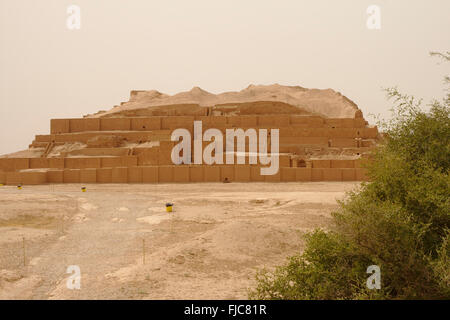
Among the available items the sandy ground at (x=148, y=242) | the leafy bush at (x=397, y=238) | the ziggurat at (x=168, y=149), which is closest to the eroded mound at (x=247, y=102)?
the ziggurat at (x=168, y=149)

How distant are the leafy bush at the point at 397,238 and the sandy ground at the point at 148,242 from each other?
1.18 m

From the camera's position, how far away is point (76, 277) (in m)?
6.30

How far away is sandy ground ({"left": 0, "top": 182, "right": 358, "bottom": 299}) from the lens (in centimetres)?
592

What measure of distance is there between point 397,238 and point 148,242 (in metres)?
5.69

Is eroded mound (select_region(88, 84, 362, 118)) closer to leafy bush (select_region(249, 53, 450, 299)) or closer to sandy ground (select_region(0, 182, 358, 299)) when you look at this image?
sandy ground (select_region(0, 182, 358, 299))

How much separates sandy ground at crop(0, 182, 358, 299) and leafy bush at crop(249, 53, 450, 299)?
1.18 m

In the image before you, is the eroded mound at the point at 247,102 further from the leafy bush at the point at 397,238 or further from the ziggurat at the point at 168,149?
the leafy bush at the point at 397,238

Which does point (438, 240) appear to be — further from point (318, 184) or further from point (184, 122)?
point (184, 122)

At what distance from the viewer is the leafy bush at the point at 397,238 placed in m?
4.75

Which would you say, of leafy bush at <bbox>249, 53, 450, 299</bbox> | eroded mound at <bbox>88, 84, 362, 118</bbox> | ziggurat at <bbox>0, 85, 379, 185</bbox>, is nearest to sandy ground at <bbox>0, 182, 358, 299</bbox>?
leafy bush at <bbox>249, 53, 450, 299</bbox>

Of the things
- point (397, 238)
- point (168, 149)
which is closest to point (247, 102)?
point (168, 149)

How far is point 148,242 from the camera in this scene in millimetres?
8844
